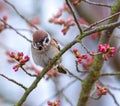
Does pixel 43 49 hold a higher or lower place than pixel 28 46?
lower

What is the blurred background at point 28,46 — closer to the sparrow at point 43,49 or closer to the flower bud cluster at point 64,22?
the flower bud cluster at point 64,22

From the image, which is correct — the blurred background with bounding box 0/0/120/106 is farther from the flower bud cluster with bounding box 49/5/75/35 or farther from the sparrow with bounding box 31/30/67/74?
the sparrow with bounding box 31/30/67/74

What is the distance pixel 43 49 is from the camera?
146 inches

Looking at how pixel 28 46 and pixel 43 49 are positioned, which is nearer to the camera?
pixel 43 49

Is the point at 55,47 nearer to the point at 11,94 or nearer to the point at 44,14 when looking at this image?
the point at 11,94

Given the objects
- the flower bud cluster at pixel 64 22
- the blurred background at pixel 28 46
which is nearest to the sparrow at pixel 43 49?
the flower bud cluster at pixel 64 22

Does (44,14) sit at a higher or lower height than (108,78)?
higher

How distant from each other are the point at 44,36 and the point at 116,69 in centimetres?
101

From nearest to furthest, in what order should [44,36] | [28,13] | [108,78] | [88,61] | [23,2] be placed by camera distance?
[44,36]
[88,61]
[108,78]
[28,13]
[23,2]

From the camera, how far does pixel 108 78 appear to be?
4.88 meters

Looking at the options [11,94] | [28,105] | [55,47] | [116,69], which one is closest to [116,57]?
[116,69]

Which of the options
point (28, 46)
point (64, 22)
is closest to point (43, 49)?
point (64, 22)

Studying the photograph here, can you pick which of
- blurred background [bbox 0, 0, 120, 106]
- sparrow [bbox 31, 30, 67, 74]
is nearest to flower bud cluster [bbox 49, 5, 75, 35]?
sparrow [bbox 31, 30, 67, 74]

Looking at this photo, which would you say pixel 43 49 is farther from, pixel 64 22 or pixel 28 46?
pixel 28 46
